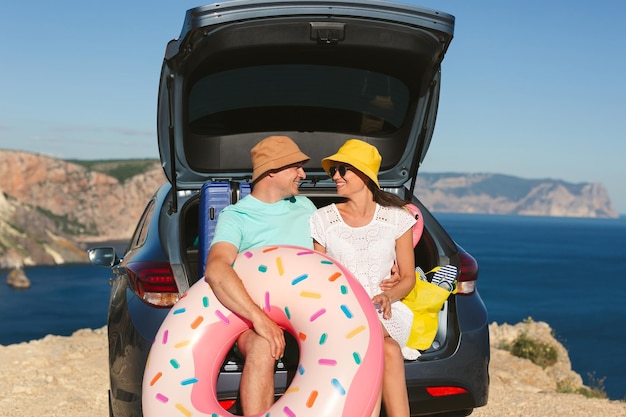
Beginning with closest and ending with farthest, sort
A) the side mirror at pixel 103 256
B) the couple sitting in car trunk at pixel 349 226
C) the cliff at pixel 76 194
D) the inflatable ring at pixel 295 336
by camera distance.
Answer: the inflatable ring at pixel 295 336 < the couple sitting in car trunk at pixel 349 226 < the side mirror at pixel 103 256 < the cliff at pixel 76 194

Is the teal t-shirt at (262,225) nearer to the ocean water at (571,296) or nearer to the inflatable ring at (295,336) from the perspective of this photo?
the inflatable ring at (295,336)

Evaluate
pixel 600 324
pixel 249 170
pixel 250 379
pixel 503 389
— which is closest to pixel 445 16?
pixel 249 170

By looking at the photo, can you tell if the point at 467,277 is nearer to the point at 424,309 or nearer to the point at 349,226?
the point at 424,309

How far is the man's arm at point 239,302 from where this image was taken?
280 cm

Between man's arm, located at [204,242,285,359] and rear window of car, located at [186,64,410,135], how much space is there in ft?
4.24

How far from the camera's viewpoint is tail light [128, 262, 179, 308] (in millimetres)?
3152

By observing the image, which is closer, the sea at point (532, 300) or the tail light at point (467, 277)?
the tail light at point (467, 277)

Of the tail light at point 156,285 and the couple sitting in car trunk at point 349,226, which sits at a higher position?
the couple sitting in car trunk at point 349,226

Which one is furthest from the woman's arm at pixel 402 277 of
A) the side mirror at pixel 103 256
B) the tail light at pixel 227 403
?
the side mirror at pixel 103 256

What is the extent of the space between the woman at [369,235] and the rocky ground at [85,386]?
2.64 meters

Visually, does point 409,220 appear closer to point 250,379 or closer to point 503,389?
point 250,379

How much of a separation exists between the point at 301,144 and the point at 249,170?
332mm

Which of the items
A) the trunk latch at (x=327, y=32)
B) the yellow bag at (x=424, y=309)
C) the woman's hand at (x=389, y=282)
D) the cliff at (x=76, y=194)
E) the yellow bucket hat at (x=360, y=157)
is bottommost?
the cliff at (x=76, y=194)

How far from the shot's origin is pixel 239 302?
2818mm
